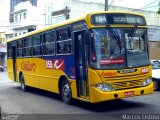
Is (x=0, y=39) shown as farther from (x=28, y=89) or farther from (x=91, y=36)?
(x=91, y=36)

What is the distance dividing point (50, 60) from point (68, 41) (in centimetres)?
206

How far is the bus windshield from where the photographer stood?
10.3 m

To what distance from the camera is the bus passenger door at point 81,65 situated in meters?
10.9

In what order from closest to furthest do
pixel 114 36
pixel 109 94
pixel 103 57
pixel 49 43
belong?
1. pixel 109 94
2. pixel 103 57
3. pixel 114 36
4. pixel 49 43

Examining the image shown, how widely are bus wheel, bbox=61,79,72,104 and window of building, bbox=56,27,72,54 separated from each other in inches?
43.7

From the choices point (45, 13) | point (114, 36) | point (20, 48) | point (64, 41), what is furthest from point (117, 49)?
point (45, 13)

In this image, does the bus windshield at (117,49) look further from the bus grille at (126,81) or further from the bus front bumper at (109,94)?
the bus front bumper at (109,94)

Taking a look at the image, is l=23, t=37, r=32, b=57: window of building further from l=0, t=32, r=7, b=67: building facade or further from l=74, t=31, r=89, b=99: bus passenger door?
l=0, t=32, r=7, b=67: building facade

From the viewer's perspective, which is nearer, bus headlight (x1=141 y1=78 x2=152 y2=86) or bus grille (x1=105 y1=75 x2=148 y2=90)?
bus grille (x1=105 y1=75 x2=148 y2=90)

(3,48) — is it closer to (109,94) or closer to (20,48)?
(20,48)

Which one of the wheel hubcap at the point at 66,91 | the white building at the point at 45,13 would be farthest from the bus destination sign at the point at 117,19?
the white building at the point at 45,13

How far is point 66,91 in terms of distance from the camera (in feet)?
40.6

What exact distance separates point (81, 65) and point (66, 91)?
62.3 inches

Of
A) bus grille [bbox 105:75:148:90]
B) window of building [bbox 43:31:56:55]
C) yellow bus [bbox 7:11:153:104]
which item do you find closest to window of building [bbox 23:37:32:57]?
window of building [bbox 43:31:56:55]
